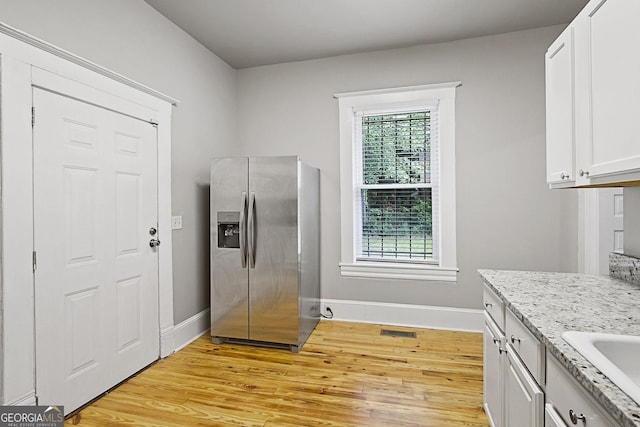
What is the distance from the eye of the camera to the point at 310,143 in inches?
147

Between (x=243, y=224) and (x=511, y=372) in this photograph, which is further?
(x=243, y=224)

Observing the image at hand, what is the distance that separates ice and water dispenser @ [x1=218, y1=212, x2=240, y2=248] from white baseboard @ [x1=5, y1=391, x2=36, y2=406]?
5.19ft

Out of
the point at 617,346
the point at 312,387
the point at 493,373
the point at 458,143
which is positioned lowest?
the point at 312,387

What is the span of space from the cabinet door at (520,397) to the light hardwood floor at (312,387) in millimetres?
629

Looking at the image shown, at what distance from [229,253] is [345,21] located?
2.34 metres

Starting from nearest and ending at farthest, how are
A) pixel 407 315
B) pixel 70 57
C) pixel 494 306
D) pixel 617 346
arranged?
1. pixel 617 346
2. pixel 494 306
3. pixel 70 57
4. pixel 407 315

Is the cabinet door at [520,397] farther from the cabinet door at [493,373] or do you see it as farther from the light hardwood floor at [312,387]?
the light hardwood floor at [312,387]

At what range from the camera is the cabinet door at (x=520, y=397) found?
1.11 meters

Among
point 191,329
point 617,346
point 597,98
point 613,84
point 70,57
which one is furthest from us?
point 191,329

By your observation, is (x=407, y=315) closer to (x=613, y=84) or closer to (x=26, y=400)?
(x=613, y=84)

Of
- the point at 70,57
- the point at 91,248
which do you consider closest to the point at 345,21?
the point at 70,57

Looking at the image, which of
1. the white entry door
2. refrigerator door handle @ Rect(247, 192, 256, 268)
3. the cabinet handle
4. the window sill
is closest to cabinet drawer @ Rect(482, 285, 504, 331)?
the cabinet handle

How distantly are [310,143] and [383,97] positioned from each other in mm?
926

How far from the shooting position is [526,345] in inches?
48.0
